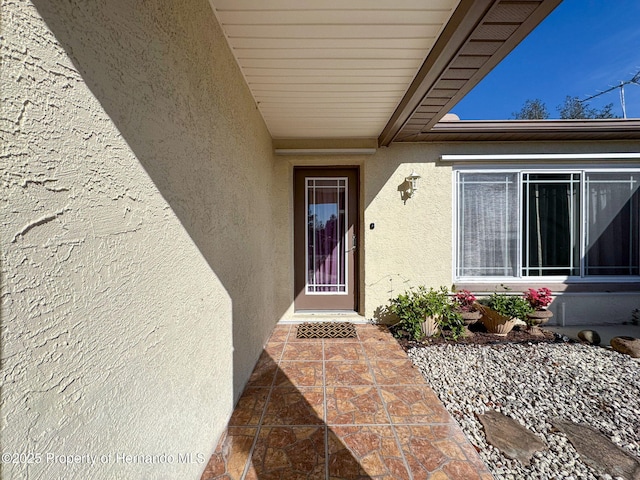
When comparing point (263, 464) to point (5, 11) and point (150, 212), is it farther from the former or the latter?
point (5, 11)

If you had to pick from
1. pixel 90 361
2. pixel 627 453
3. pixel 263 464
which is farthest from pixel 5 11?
pixel 627 453

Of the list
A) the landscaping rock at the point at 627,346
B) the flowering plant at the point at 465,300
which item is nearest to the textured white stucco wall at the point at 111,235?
the flowering plant at the point at 465,300

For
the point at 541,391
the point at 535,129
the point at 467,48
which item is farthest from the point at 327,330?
the point at 535,129

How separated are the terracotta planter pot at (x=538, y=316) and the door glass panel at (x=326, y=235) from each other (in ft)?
8.56

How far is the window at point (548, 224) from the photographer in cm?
393

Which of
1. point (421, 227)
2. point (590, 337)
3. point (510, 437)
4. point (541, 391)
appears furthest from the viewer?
point (421, 227)

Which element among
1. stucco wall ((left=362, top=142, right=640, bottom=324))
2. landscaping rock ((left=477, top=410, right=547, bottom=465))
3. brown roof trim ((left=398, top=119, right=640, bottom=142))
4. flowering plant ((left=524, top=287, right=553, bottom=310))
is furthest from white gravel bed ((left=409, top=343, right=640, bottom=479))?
brown roof trim ((left=398, top=119, right=640, bottom=142))

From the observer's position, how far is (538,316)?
138 inches

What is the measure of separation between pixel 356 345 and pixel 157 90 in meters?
3.08

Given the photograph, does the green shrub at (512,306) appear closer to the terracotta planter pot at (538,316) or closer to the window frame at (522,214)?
the terracotta planter pot at (538,316)

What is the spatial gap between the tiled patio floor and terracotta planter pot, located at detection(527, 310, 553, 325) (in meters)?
2.09

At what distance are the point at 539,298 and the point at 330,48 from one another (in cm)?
413

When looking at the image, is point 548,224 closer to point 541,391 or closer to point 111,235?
point 541,391

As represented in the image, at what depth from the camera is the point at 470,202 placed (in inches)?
155
